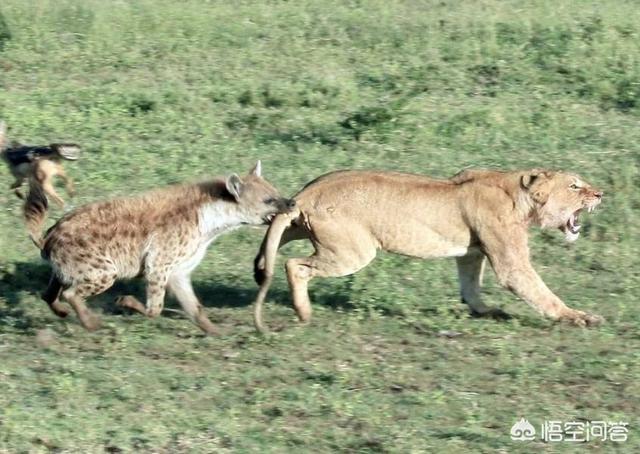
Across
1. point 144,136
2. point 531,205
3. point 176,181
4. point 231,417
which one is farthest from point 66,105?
point 231,417

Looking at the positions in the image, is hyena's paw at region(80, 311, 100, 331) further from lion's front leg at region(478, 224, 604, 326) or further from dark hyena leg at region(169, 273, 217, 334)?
lion's front leg at region(478, 224, 604, 326)

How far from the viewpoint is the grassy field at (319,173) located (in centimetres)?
678

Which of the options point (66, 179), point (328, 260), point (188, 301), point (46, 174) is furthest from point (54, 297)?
point (328, 260)

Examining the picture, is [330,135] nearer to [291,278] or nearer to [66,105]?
[66,105]

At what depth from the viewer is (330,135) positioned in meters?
11.1

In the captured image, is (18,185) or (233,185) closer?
(233,185)

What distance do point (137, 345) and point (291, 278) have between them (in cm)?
92

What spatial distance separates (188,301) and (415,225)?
1267 millimetres

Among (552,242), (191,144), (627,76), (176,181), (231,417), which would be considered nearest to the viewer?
(231,417)

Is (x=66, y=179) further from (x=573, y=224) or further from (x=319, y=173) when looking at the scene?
(x=573, y=224)

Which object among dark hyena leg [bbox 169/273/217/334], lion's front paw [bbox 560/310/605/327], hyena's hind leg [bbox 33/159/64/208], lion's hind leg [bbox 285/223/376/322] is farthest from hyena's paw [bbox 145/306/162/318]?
lion's front paw [bbox 560/310/605/327]

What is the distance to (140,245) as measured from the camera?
7949mm

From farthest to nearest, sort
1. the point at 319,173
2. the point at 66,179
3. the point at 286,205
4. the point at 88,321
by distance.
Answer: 1. the point at 319,173
2. the point at 66,179
3. the point at 286,205
4. the point at 88,321

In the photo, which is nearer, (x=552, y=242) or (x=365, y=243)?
(x=365, y=243)
